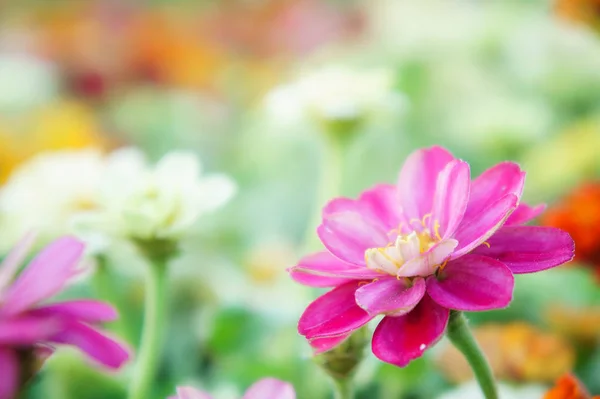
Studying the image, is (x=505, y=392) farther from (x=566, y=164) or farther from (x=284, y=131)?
(x=284, y=131)

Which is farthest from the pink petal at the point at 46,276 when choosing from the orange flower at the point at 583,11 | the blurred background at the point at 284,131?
the orange flower at the point at 583,11

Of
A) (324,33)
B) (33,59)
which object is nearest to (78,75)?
(33,59)

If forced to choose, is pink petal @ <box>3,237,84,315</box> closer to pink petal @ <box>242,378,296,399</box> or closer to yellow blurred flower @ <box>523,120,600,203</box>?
pink petal @ <box>242,378,296,399</box>

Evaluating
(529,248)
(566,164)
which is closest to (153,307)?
(529,248)

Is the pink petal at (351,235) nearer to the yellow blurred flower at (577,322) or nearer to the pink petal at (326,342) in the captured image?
the pink petal at (326,342)

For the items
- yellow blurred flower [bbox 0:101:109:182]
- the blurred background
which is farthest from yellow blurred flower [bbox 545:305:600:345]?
yellow blurred flower [bbox 0:101:109:182]
